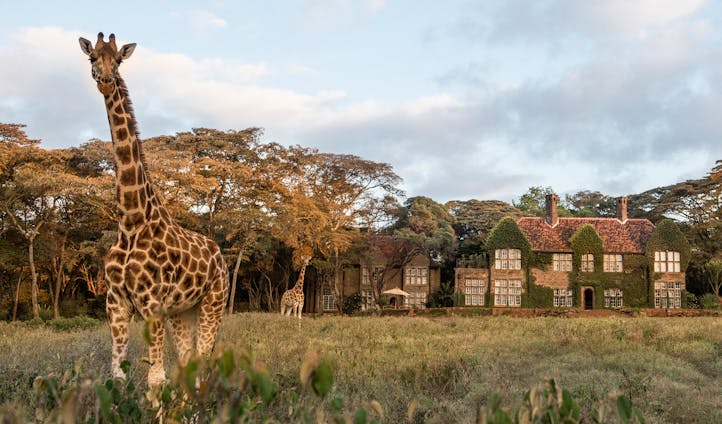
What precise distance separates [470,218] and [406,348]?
3745 cm

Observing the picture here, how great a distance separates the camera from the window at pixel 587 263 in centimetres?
4431

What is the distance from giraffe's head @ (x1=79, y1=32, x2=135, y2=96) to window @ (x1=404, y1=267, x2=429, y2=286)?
41298 mm

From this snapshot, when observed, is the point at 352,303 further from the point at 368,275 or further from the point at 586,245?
the point at 586,245

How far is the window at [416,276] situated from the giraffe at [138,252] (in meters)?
39.9

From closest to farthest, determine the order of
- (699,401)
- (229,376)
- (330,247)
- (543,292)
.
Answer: (229,376), (699,401), (330,247), (543,292)

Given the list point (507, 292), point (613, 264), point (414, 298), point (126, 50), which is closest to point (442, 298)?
point (414, 298)

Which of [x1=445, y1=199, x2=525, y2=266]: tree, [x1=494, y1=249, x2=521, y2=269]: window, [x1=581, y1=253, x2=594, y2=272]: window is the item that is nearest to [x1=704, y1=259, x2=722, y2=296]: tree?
[x1=581, y1=253, x2=594, y2=272]: window

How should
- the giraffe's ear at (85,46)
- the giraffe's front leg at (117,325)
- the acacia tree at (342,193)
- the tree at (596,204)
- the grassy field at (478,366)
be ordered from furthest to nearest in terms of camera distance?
1. the tree at (596,204)
2. the acacia tree at (342,193)
3. the grassy field at (478,366)
4. the giraffe's front leg at (117,325)
5. the giraffe's ear at (85,46)

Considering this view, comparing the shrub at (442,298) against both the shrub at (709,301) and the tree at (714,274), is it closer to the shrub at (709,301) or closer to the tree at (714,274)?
the shrub at (709,301)

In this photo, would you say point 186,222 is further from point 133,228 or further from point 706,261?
point 706,261

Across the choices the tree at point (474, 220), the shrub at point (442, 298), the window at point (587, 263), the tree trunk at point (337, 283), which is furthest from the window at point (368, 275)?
the window at point (587, 263)

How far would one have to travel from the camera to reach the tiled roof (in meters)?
44.4

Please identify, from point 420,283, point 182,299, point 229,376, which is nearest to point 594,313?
point 420,283

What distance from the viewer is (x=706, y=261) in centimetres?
4516
